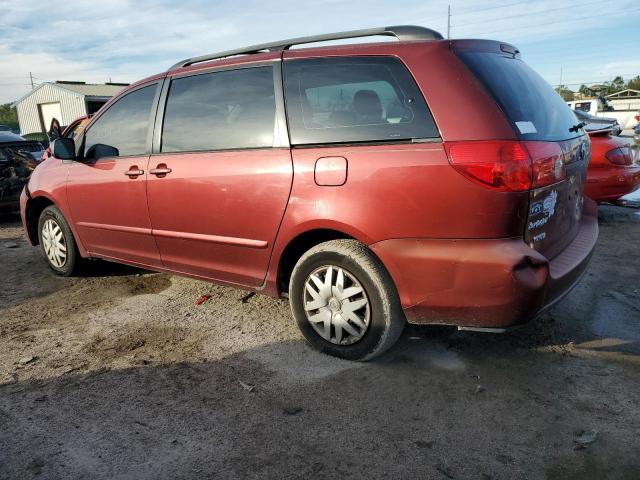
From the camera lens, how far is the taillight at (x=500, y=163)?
2531mm

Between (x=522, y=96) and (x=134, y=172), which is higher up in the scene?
(x=522, y=96)

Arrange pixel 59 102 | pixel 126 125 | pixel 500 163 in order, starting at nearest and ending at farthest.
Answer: pixel 500 163 < pixel 126 125 < pixel 59 102

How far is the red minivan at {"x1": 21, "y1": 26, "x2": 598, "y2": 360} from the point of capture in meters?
2.61

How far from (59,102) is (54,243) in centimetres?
3901

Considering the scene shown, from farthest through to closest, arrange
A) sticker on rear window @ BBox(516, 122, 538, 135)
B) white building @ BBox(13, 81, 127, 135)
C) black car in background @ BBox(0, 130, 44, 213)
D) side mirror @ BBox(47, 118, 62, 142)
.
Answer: white building @ BBox(13, 81, 127, 135)
side mirror @ BBox(47, 118, 62, 142)
black car in background @ BBox(0, 130, 44, 213)
sticker on rear window @ BBox(516, 122, 538, 135)

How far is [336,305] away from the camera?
311 centimetres

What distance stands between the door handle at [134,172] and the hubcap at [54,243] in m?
1.37

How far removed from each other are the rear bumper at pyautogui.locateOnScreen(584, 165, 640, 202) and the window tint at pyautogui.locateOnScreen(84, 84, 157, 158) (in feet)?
16.1

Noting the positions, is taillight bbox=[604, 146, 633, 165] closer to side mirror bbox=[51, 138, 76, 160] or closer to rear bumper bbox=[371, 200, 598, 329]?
rear bumper bbox=[371, 200, 598, 329]

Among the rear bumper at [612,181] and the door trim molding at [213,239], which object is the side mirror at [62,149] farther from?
the rear bumper at [612,181]

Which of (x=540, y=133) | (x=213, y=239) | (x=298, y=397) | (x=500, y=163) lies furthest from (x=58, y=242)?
(x=540, y=133)

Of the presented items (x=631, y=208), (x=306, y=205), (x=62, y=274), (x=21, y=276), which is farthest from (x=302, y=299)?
(x=631, y=208)

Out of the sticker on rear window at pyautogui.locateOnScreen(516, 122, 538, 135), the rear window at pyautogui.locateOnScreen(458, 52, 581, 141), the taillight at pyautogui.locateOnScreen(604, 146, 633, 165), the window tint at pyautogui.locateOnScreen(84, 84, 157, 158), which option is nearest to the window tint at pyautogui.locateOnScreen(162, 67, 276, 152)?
the window tint at pyautogui.locateOnScreen(84, 84, 157, 158)

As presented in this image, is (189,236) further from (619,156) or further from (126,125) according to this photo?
(619,156)
